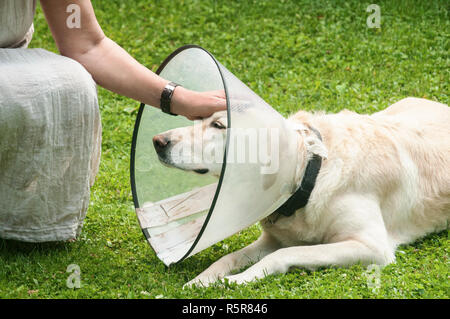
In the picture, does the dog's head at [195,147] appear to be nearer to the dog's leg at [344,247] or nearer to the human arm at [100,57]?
the human arm at [100,57]

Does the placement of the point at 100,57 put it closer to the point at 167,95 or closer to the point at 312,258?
the point at 167,95

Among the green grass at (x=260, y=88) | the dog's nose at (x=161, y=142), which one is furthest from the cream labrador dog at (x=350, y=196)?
the green grass at (x=260, y=88)

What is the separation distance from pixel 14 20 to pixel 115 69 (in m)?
0.65

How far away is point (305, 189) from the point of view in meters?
3.72

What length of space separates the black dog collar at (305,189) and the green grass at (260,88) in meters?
0.42

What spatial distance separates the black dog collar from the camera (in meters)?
3.72

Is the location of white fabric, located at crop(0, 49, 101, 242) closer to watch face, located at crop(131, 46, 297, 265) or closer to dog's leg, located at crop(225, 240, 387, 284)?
watch face, located at crop(131, 46, 297, 265)

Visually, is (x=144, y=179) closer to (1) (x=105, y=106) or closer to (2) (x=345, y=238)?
(2) (x=345, y=238)

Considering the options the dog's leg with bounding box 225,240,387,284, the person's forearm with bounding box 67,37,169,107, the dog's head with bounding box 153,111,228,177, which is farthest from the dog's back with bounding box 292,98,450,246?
the person's forearm with bounding box 67,37,169,107

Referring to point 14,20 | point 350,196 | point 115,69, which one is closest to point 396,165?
point 350,196

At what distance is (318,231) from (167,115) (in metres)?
1.22

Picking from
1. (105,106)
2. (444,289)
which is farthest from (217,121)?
(105,106)

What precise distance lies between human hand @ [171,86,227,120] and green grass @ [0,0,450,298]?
0.92 meters
